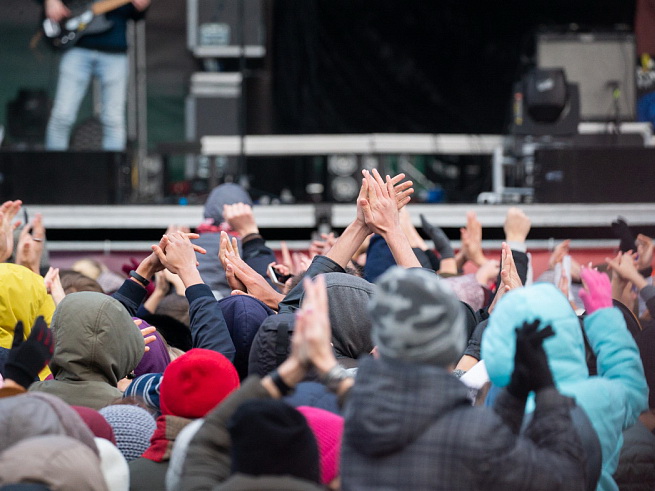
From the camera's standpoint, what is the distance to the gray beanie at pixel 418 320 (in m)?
1.93

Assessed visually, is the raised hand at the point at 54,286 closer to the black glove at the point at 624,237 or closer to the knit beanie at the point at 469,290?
the knit beanie at the point at 469,290

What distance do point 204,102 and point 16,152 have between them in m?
2.52

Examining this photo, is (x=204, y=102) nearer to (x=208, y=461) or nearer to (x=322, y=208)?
(x=322, y=208)

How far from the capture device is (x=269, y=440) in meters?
2.01

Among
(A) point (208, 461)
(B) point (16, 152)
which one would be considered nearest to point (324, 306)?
(A) point (208, 461)

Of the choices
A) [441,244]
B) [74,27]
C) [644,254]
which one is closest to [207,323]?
[441,244]

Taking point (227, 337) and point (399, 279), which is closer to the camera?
point (399, 279)

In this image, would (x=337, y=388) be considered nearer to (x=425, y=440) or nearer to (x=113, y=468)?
(x=425, y=440)

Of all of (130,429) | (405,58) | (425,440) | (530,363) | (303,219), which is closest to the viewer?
(425,440)

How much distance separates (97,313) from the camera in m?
2.82

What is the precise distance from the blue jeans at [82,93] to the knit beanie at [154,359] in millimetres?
3720

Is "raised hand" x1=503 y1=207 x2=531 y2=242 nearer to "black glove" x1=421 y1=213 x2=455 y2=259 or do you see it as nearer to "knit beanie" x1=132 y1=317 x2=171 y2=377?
"black glove" x1=421 y1=213 x2=455 y2=259

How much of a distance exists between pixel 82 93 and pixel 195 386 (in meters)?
4.82

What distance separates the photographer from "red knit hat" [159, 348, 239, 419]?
2.46m
